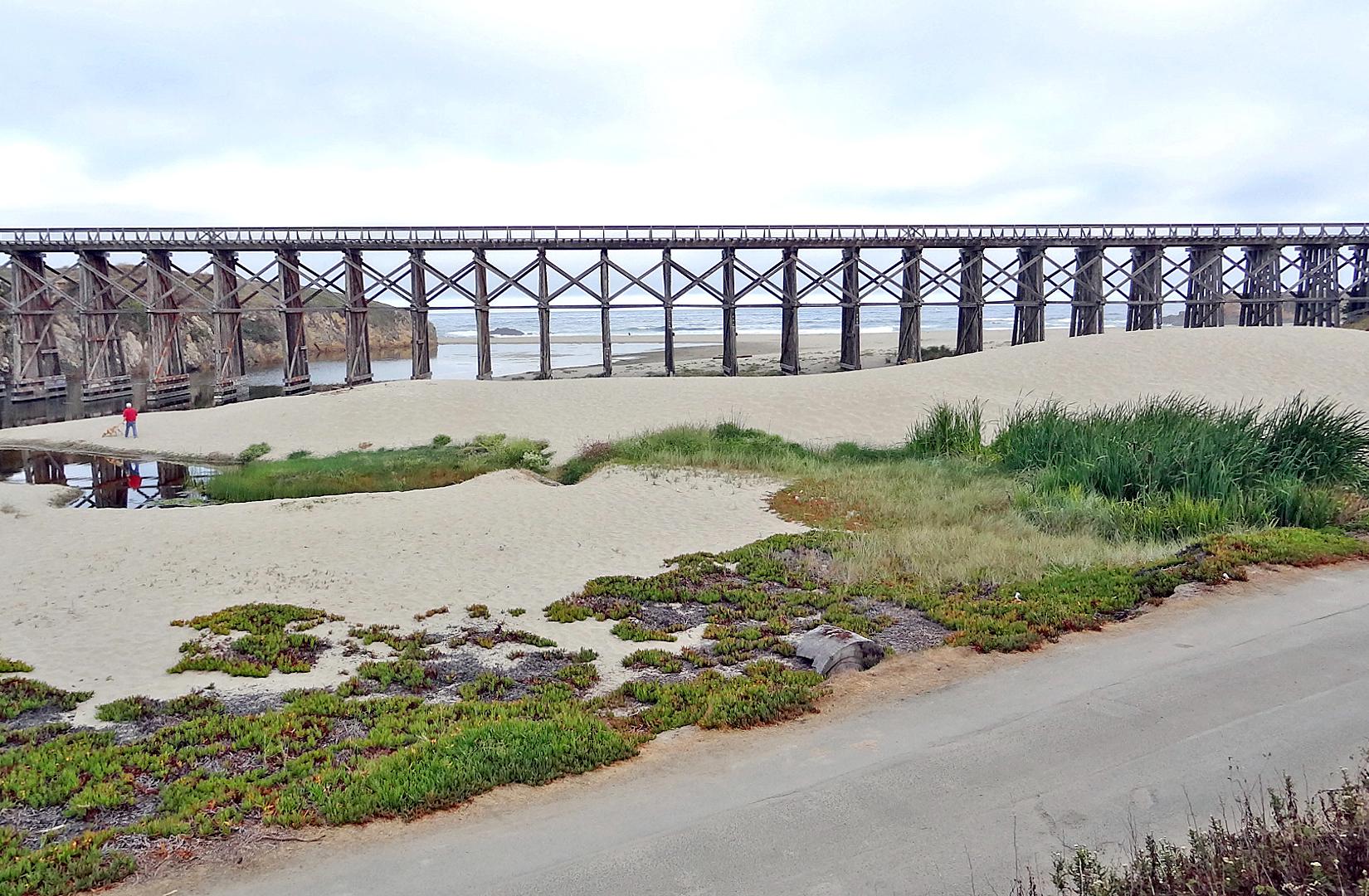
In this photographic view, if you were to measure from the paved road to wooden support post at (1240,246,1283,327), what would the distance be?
40.8 meters

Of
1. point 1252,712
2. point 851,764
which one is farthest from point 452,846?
point 1252,712

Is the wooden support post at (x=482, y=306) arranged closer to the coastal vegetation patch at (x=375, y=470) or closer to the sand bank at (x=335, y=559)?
the coastal vegetation patch at (x=375, y=470)

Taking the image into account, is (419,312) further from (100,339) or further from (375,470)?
(375,470)

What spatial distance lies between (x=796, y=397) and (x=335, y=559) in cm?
1687

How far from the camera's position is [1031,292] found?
38.7 metres

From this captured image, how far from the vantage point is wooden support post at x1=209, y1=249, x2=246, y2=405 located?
3441cm

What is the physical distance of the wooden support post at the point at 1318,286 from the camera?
41.3 meters

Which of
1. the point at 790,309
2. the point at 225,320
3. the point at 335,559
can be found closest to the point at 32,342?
the point at 225,320

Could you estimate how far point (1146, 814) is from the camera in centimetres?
488

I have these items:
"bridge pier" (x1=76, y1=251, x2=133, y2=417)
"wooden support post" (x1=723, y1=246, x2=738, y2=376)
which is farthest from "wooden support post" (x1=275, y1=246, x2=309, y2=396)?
"wooden support post" (x1=723, y1=246, x2=738, y2=376)

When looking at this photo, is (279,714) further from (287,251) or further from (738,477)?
(287,251)

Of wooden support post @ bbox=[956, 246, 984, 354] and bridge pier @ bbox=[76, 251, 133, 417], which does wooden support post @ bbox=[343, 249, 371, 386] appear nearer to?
bridge pier @ bbox=[76, 251, 133, 417]

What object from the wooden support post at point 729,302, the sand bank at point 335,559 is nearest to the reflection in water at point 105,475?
the sand bank at point 335,559

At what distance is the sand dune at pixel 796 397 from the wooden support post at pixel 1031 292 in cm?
852
